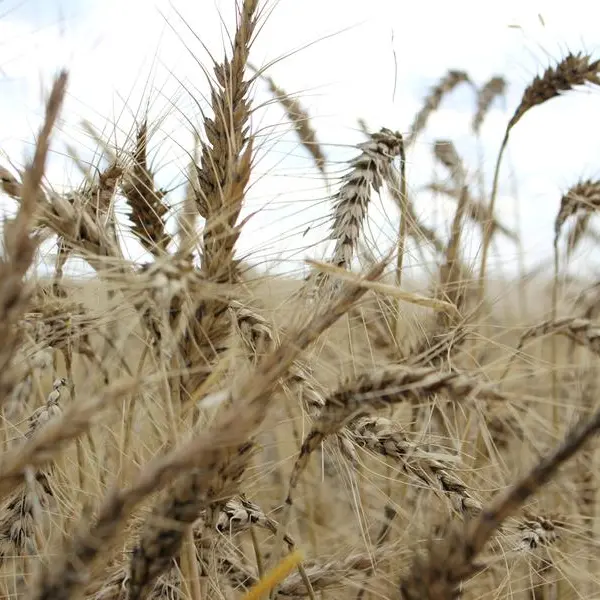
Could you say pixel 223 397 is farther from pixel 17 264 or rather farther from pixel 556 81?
pixel 556 81

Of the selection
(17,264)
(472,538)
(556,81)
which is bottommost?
(472,538)

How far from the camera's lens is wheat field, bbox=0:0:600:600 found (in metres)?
0.55

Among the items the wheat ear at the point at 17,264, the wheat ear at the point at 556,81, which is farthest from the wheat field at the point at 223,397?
the wheat ear at the point at 556,81

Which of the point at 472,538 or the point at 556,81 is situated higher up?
the point at 556,81

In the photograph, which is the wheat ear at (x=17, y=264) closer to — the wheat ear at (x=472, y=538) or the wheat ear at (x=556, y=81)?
the wheat ear at (x=472, y=538)

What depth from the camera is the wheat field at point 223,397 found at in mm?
551

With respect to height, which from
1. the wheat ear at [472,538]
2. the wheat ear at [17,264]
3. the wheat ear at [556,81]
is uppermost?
the wheat ear at [556,81]

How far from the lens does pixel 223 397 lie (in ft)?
1.78

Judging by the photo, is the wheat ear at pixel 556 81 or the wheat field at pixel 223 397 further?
the wheat ear at pixel 556 81

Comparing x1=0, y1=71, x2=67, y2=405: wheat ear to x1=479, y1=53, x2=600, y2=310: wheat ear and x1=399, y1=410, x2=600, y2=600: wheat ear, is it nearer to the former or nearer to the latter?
x1=399, y1=410, x2=600, y2=600: wheat ear

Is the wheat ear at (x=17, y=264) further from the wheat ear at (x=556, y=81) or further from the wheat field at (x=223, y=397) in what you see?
the wheat ear at (x=556, y=81)

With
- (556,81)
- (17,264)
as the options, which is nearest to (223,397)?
(17,264)

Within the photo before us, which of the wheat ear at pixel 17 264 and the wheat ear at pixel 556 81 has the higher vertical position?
the wheat ear at pixel 556 81

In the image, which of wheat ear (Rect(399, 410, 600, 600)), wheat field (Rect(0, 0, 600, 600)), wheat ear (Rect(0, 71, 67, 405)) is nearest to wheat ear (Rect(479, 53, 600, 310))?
wheat field (Rect(0, 0, 600, 600))
